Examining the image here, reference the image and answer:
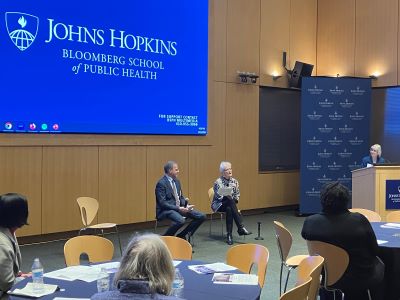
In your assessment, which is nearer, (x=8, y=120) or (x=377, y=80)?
(x=8, y=120)

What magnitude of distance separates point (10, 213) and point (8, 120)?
14.0 feet

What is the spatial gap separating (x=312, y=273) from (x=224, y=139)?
727 cm

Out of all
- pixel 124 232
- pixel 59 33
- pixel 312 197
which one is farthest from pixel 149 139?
pixel 312 197

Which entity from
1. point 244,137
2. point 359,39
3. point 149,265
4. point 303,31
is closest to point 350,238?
point 149,265

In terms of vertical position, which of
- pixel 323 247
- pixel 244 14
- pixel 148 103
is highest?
pixel 244 14

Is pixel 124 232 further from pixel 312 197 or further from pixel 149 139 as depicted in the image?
pixel 312 197

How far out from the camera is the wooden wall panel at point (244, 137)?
34.6 ft

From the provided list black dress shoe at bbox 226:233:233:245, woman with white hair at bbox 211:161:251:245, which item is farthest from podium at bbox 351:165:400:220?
black dress shoe at bbox 226:233:233:245

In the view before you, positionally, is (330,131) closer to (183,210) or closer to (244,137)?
(244,137)

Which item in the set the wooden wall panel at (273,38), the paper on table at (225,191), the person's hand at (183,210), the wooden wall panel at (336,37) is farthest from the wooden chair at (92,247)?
the wooden wall panel at (336,37)

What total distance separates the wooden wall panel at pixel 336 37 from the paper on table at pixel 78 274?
9502 mm

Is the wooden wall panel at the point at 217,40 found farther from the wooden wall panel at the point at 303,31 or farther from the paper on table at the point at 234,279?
the paper on table at the point at 234,279

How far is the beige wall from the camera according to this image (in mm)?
7863

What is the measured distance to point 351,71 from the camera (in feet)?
38.5
